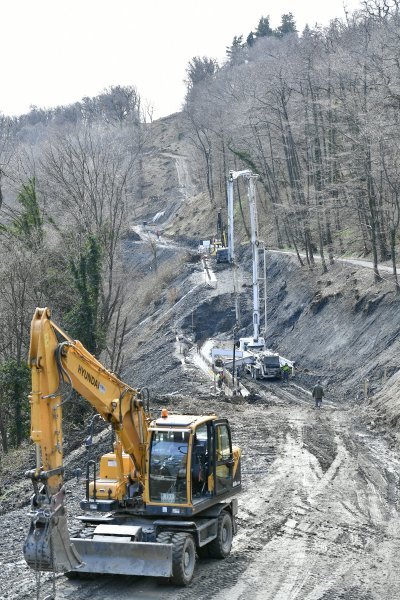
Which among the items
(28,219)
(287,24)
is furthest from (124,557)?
(287,24)

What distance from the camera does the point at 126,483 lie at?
14.2m

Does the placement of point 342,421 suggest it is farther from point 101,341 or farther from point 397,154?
point 397,154

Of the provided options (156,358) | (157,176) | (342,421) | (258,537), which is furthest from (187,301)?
(157,176)

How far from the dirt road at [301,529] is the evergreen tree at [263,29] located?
108908 millimetres

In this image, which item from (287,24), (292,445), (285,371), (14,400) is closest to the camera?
(292,445)

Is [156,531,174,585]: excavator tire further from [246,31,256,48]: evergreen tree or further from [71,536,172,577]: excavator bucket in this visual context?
[246,31,256,48]: evergreen tree

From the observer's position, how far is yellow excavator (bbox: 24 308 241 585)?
38.2 feet

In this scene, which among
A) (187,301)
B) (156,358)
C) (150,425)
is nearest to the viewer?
(150,425)

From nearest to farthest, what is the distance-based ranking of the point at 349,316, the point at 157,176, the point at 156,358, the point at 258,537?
the point at 258,537, the point at 349,316, the point at 156,358, the point at 157,176

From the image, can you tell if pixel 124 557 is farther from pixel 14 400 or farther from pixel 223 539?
pixel 14 400

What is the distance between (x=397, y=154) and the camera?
40062mm

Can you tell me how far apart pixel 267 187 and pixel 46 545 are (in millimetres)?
57169

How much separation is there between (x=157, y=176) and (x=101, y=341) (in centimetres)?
8596

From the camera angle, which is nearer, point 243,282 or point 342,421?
point 342,421
